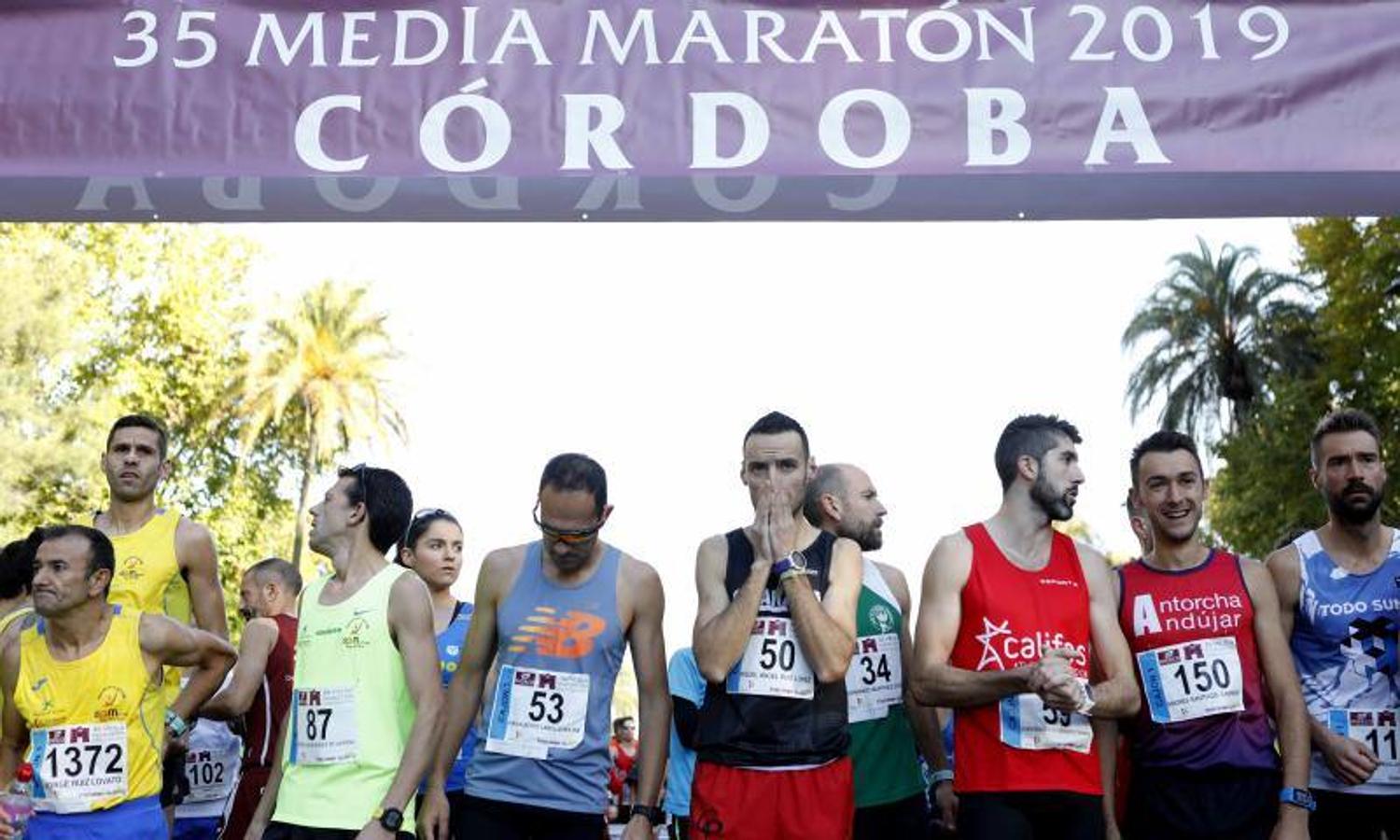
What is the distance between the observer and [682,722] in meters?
7.53

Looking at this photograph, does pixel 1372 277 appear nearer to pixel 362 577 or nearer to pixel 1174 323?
pixel 1174 323

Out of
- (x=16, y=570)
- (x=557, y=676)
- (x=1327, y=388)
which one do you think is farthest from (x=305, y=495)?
(x=557, y=676)

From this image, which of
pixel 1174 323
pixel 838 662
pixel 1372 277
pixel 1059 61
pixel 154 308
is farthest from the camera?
pixel 1174 323

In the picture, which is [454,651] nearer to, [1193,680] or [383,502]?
[383,502]

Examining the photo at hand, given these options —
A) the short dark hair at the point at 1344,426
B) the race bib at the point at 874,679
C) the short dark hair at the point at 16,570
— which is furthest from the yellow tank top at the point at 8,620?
the short dark hair at the point at 1344,426

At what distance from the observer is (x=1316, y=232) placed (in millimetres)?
27484

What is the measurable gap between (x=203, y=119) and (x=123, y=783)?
2.64 m

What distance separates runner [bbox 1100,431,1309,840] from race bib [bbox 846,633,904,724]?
103 centimetres

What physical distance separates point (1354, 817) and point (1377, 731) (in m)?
0.36

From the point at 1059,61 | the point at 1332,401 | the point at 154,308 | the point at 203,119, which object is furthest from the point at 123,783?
the point at 154,308

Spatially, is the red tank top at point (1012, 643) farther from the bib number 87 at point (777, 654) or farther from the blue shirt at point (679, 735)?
the blue shirt at point (679, 735)

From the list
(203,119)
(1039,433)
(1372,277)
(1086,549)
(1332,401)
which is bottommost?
(1086,549)

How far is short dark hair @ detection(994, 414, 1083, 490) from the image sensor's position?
19.2ft

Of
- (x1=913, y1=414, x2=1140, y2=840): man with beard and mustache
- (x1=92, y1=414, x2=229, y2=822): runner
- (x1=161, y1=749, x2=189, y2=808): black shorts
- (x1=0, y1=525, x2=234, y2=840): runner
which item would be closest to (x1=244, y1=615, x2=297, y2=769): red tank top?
(x1=161, y1=749, x2=189, y2=808): black shorts
